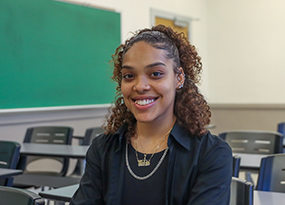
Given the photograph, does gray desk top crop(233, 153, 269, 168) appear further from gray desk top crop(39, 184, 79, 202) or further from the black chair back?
the black chair back

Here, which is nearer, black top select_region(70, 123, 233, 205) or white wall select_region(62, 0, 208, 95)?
black top select_region(70, 123, 233, 205)

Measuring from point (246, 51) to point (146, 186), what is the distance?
18.8ft

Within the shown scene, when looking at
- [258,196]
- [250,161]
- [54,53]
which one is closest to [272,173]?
[258,196]

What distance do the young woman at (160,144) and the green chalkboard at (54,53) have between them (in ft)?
9.75

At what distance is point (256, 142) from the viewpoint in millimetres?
3174

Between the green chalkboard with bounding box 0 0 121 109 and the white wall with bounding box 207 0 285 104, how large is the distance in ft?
7.72

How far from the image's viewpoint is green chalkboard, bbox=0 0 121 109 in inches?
161

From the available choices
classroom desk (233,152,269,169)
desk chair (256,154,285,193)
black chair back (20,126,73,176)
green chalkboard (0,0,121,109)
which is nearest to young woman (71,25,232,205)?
desk chair (256,154,285,193)

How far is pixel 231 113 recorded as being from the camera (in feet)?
22.4

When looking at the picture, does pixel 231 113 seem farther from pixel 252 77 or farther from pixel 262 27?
pixel 262 27

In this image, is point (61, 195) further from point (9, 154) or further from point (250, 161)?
point (250, 161)

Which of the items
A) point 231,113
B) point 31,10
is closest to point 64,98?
point 31,10

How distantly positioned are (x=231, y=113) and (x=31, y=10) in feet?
13.0

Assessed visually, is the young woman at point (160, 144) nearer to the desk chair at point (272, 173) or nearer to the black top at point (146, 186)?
the black top at point (146, 186)
